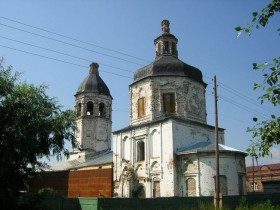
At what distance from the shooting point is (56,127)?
12.1 meters

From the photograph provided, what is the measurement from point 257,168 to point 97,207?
107 ft

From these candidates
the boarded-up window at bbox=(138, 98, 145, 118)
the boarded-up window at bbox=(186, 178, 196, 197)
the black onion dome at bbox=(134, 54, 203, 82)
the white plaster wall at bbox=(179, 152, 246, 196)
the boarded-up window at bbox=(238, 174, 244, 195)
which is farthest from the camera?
the boarded-up window at bbox=(138, 98, 145, 118)

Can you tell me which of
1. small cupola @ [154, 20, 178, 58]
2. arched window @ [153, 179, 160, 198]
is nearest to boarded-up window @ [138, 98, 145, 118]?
small cupola @ [154, 20, 178, 58]

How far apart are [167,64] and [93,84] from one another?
38.9 feet

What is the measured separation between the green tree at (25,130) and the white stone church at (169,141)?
27.8 feet

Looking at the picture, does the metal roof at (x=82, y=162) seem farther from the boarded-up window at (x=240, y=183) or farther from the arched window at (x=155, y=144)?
the boarded-up window at (x=240, y=183)

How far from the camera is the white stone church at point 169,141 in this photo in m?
18.6

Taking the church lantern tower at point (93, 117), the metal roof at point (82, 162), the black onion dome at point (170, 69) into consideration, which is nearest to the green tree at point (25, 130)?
the black onion dome at point (170, 69)

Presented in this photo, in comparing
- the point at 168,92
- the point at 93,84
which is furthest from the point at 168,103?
the point at 93,84

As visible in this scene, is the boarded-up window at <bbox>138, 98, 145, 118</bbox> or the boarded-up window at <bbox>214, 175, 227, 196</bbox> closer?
the boarded-up window at <bbox>214, 175, 227, 196</bbox>

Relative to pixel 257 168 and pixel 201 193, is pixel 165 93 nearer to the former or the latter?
pixel 201 193

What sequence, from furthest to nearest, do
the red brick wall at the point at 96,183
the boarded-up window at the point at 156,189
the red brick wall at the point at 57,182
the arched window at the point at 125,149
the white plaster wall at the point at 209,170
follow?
the red brick wall at the point at 57,182, the arched window at the point at 125,149, the red brick wall at the point at 96,183, the boarded-up window at the point at 156,189, the white plaster wall at the point at 209,170

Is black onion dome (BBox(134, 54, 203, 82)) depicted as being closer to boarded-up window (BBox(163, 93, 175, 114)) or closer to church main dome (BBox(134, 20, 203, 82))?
church main dome (BBox(134, 20, 203, 82))

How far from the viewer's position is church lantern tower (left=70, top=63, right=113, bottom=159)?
30656mm
